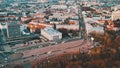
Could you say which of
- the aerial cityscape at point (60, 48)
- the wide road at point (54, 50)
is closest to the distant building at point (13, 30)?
the aerial cityscape at point (60, 48)

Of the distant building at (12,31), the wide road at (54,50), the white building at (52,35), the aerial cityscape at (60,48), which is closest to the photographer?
the aerial cityscape at (60,48)

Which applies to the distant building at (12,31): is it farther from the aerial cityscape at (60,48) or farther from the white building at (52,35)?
the white building at (52,35)

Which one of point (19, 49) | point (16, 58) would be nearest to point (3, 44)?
point (19, 49)

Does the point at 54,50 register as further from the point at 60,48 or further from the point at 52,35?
the point at 52,35

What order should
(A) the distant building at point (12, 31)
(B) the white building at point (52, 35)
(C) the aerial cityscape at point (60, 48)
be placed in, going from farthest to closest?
(A) the distant building at point (12, 31)
(B) the white building at point (52, 35)
(C) the aerial cityscape at point (60, 48)

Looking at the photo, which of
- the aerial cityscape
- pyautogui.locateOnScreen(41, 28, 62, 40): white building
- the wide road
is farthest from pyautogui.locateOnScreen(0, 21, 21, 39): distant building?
the wide road

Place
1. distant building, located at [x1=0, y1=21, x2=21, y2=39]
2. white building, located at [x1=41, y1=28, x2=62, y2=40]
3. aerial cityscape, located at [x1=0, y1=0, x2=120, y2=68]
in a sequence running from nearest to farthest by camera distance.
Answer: aerial cityscape, located at [x1=0, y1=0, x2=120, y2=68] → white building, located at [x1=41, y1=28, x2=62, y2=40] → distant building, located at [x1=0, y1=21, x2=21, y2=39]

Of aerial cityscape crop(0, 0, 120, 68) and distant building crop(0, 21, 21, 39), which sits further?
distant building crop(0, 21, 21, 39)

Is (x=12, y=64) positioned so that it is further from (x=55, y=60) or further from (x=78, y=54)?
(x=78, y=54)

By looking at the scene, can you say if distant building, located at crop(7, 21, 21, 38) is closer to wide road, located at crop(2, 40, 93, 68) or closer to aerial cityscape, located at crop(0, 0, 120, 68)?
aerial cityscape, located at crop(0, 0, 120, 68)
